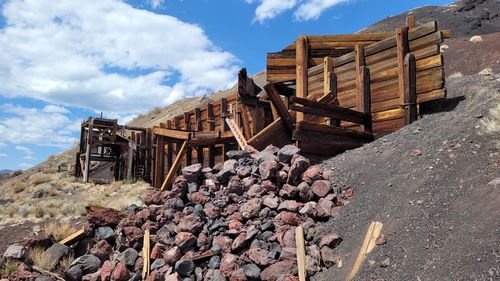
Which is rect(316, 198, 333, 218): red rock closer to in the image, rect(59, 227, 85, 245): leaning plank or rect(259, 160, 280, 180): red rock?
rect(259, 160, 280, 180): red rock

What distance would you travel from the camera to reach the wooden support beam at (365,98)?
36.8 feet

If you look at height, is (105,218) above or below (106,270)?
above

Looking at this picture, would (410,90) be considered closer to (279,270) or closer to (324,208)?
(324,208)

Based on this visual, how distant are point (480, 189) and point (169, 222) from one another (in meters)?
5.46

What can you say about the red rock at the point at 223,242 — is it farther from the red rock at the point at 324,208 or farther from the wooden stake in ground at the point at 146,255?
the red rock at the point at 324,208

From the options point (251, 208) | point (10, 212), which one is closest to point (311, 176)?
point (251, 208)

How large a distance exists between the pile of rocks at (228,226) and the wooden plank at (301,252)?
3.6 inches

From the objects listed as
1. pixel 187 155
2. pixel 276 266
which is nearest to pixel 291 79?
pixel 187 155

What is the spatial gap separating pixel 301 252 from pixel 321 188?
157cm

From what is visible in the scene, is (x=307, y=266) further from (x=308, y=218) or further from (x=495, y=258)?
(x=495, y=258)

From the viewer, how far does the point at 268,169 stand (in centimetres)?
782

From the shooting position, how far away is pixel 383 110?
10.9 meters

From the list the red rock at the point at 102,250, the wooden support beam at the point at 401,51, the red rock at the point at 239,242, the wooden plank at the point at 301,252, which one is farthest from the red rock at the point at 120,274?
the wooden support beam at the point at 401,51

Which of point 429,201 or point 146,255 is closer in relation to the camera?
point 429,201
